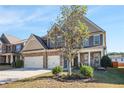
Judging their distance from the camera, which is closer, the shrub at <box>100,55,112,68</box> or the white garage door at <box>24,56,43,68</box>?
the shrub at <box>100,55,112,68</box>

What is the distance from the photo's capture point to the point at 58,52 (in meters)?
39.8

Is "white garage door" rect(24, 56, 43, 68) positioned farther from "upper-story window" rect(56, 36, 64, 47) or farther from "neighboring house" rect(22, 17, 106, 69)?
"upper-story window" rect(56, 36, 64, 47)

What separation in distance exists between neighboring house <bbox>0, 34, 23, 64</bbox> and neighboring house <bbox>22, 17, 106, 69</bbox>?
31.1 feet

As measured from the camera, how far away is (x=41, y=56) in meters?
42.3

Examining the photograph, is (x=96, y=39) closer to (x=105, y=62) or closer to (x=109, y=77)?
(x=105, y=62)

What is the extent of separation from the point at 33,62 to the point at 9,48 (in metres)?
15.2

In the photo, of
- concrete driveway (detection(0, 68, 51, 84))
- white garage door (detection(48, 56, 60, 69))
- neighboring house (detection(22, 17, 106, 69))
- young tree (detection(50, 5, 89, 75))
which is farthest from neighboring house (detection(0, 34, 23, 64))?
young tree (detection(50, 5, 89, 75))

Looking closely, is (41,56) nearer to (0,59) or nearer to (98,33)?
(98,33)

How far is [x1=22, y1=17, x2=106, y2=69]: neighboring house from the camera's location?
124ft

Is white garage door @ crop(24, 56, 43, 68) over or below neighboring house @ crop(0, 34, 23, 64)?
below

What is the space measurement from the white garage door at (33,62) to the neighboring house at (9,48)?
30.5 ft

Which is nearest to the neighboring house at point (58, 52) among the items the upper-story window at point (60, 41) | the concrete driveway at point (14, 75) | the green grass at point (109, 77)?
the concrete driveway at point (14, 75)

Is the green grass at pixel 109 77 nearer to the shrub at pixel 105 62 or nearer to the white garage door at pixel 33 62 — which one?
the shrub at pixel 105 62

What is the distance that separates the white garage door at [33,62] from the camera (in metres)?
42.4
